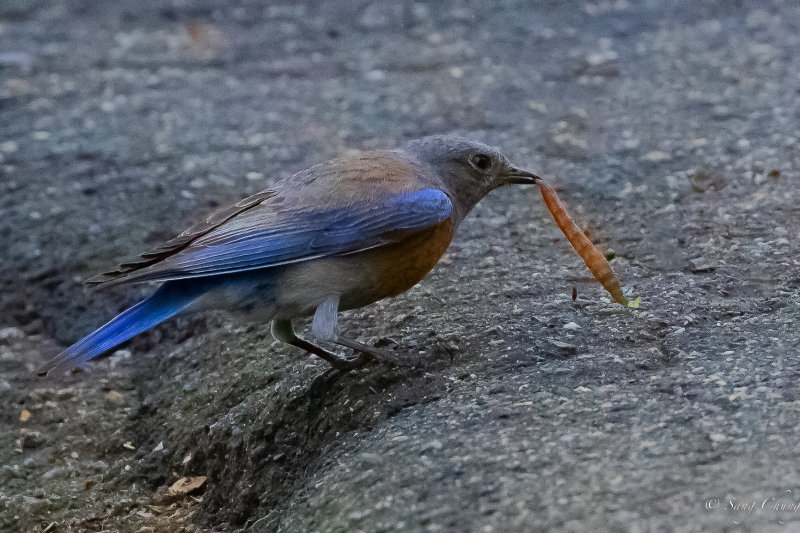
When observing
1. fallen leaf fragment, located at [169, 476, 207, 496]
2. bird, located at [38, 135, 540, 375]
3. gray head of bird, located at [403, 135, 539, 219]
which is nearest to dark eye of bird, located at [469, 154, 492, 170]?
gray head of bird, located at [403, 135, 539, 219]

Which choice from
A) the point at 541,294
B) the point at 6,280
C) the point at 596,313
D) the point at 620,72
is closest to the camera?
the point at 596,313

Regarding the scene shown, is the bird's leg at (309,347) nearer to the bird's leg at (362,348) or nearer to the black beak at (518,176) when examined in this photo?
the bird's leg at (362,348)

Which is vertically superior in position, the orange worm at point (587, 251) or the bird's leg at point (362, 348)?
the orange worm at point (587, 251)

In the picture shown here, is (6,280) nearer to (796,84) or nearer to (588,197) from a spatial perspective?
(588,197)

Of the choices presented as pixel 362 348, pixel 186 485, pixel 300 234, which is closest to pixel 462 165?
pixel 300 234

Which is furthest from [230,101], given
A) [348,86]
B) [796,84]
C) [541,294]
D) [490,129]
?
[796,84]

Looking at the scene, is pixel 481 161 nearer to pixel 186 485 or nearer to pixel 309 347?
pixel 309 347

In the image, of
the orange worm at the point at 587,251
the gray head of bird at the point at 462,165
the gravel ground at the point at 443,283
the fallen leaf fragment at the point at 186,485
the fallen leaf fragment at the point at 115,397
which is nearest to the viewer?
the gravel ground at the point at 443,283

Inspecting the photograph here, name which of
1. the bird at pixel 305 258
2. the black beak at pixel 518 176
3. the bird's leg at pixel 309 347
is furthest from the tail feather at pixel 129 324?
the black beak at pixel 518 176

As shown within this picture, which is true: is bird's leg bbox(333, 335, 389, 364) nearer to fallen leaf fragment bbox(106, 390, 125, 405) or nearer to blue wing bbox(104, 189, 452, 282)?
blue wing bbox(104, 189, 452, 282)
